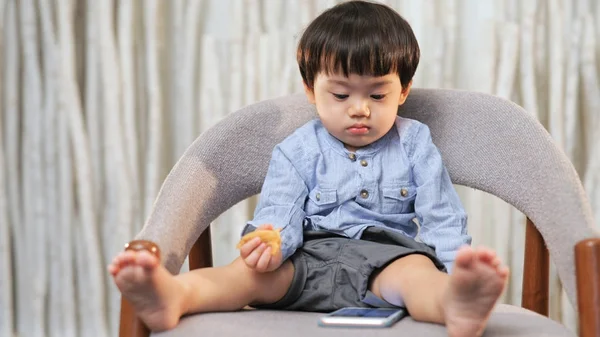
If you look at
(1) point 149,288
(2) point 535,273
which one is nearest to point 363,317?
(1) point 149,288

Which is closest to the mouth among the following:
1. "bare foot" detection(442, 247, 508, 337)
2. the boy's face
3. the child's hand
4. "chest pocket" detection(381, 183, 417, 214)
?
the boy's face

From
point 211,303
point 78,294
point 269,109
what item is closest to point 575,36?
point 269,109

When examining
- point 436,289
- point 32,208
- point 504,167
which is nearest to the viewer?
point 436,289

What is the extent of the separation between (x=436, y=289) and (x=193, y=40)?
930mm

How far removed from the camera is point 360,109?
4.04 ft

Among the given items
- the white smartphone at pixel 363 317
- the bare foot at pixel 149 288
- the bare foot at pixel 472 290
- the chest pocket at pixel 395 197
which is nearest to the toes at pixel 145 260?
the bare foot at pixel 149 288

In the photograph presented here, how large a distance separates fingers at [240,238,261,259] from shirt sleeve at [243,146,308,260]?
0.09 m

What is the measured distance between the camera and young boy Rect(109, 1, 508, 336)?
112 cm

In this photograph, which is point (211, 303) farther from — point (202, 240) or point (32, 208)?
point (32, 208)

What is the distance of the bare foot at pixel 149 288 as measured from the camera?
95cm

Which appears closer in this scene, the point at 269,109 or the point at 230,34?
the point at 269,109

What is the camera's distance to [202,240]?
137cm

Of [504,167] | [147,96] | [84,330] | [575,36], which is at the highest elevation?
[575,36]

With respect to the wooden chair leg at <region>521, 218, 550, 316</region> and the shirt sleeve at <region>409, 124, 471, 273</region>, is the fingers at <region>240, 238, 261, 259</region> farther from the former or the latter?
the wooden chair leg at <region>521, 218, 550, 316</region>
